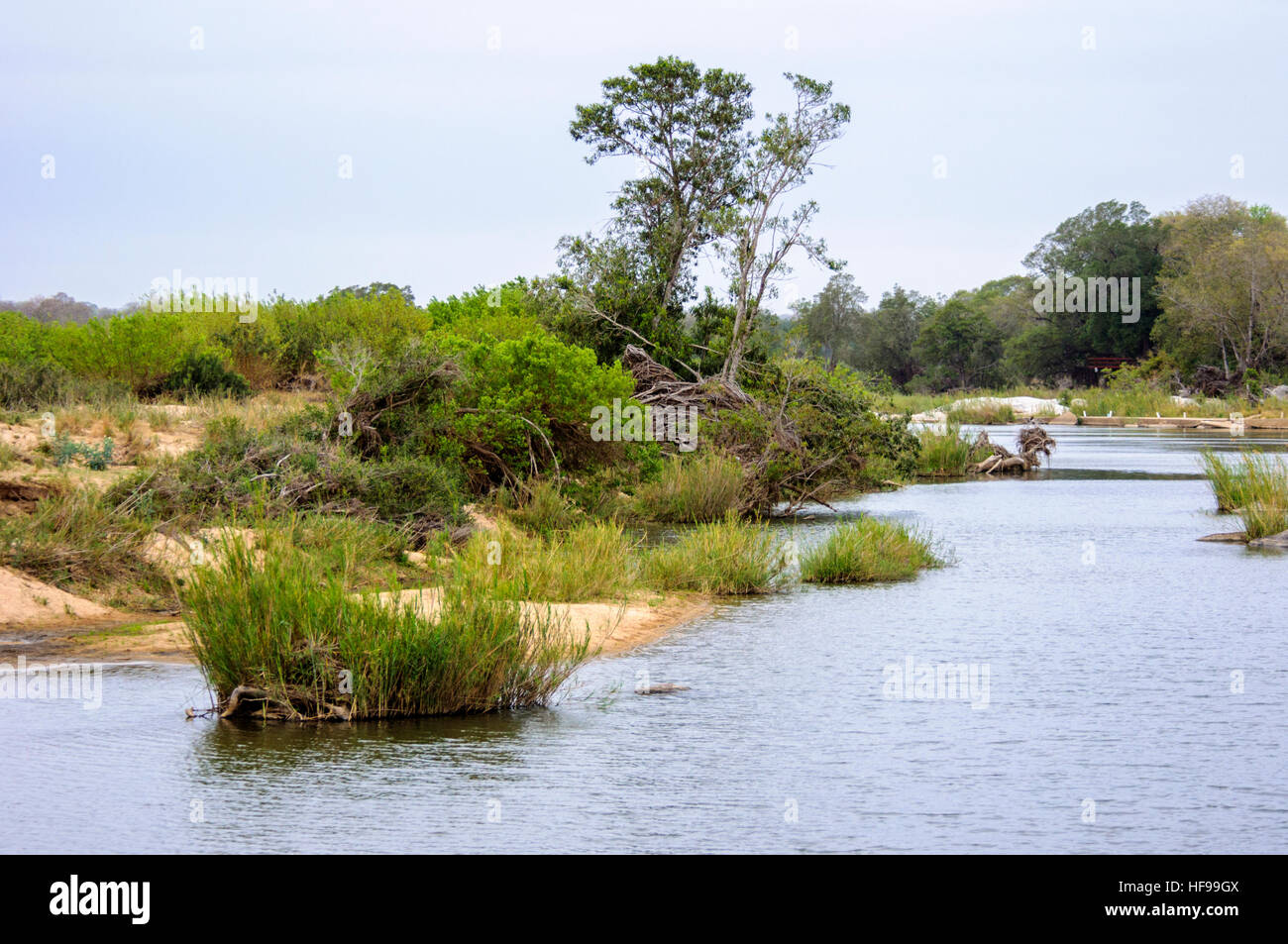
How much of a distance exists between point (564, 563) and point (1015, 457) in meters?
24.7

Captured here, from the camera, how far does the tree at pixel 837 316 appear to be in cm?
10725

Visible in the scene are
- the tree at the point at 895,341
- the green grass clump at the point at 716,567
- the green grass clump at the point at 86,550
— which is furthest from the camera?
the tree at the point at 895,341

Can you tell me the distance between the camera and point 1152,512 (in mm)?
26609

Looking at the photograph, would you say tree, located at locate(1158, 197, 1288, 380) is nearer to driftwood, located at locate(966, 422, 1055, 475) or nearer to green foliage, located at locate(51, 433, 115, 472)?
driftwood, located at locate(966, 422, 1055, 475)

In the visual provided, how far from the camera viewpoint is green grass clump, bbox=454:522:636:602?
47.1ft

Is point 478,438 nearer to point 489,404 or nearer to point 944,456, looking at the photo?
point 489,404

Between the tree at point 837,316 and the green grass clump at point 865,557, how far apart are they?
8708cm

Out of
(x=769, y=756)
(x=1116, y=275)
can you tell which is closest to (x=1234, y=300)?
(x=1116, y=275)

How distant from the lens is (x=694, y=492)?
23.9 m

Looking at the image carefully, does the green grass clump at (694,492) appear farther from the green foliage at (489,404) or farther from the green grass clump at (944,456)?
the green grass clump at (944,456)

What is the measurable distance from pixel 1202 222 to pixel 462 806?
83072mm

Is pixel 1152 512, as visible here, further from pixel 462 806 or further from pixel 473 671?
pixel 462 806

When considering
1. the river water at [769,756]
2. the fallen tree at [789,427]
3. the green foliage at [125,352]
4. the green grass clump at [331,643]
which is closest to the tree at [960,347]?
the fallen tree at [789,427]
